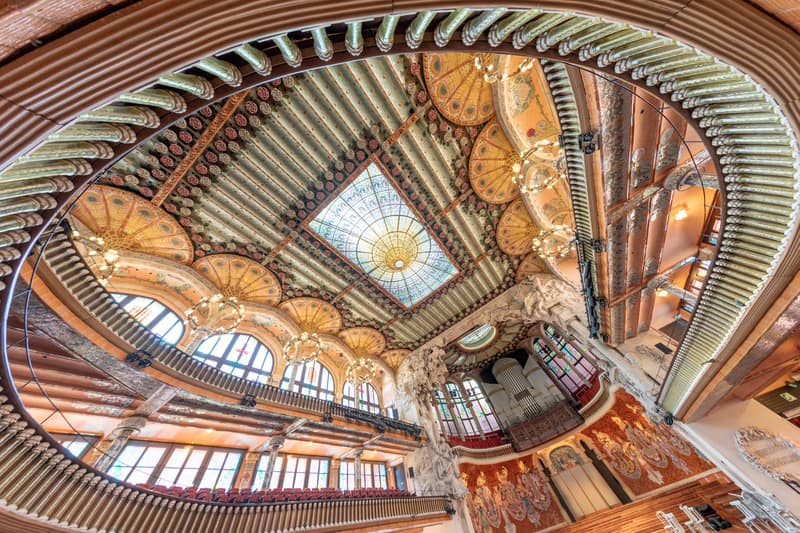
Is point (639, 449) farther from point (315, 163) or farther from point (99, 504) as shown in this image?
point (315, 163)

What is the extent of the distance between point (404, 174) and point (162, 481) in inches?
462

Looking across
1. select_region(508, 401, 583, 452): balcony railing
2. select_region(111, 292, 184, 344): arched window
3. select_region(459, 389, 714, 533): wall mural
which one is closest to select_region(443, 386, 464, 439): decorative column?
select_region(459, 389, 714, 533): wall mural

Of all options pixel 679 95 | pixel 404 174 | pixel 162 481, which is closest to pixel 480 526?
pixel 162 481

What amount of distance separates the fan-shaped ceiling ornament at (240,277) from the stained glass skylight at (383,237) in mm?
3106

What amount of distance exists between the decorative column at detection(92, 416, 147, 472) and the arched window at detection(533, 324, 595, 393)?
20.2 meters

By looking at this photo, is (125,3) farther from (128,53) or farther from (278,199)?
(278,199)

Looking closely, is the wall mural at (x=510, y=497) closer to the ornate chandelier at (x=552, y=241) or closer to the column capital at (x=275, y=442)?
the column capital at (x=275, y=442)

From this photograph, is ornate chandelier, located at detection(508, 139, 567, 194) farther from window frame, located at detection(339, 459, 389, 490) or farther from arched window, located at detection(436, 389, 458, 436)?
arched window, located at detection(436, 389, 458, 436)

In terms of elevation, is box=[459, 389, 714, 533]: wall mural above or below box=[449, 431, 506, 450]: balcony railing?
below

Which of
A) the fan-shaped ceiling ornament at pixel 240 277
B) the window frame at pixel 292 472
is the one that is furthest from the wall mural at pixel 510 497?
the fan-shaped ceiling ornament at pixel 240 277

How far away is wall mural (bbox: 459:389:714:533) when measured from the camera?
12.8 metres

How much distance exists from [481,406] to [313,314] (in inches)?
580

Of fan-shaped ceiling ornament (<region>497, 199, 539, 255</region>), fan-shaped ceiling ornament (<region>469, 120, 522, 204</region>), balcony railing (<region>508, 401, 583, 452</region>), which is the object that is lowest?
balcony railing (<region>508, 401, 583, 452</region>)

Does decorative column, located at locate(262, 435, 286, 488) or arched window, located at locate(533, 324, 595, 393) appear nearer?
decorative column, located at locate(262, 435, 286, 488)
